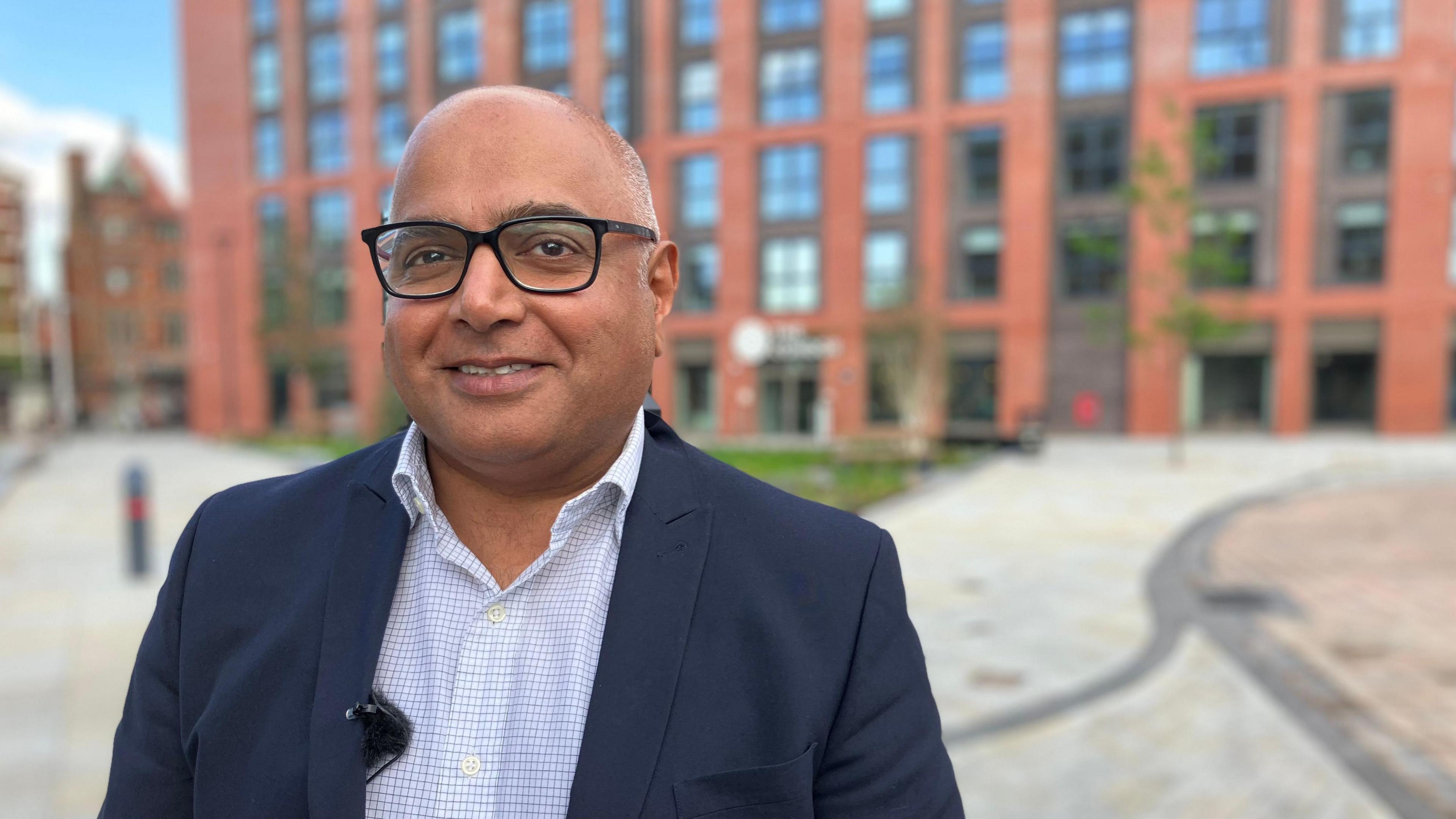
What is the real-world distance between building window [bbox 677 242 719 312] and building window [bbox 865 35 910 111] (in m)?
7.30

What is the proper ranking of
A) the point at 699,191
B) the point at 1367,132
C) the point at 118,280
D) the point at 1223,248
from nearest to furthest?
the point at 1223,248
the point at 1367,132
the point at 699,191
the point at 118,280

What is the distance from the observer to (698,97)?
32.6m

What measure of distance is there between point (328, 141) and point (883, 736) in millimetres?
42620

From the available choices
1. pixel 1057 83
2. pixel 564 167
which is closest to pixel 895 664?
pixel 564 167

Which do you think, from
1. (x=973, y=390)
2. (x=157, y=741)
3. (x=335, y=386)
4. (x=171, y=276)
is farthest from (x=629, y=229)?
(x=171, y=276)

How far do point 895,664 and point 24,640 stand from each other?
7765 mm

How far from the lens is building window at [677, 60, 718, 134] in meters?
32.3

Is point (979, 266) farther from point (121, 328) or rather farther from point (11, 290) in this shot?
point (11, 290)

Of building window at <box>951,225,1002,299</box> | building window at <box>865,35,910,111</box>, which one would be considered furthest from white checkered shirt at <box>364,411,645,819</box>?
building window at <box>865,35,910,111</box>

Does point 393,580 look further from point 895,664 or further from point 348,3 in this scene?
point 348,3

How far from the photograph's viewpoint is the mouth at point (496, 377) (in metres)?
1.29

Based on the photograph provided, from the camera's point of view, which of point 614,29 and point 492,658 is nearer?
point 492,658

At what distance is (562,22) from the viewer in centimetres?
3089

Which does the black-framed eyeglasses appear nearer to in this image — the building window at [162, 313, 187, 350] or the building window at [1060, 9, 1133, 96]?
the building window at [1060, 9, 1133, 96]
